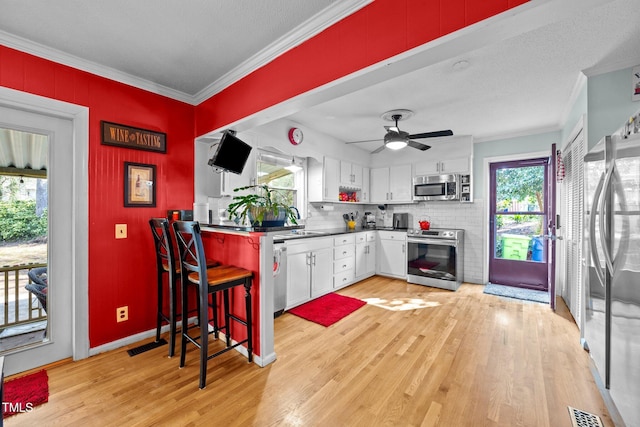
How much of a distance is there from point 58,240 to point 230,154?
160 centimetres

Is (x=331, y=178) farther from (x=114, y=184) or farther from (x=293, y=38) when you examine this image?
(x=114, y=184)

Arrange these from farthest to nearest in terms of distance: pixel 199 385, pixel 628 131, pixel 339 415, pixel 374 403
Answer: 1. pixel 199 385
2. pixel 374 403
3. pixel 339 415
4. pixel 628 131

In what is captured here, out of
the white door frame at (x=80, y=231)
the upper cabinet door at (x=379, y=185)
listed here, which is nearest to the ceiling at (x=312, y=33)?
the white door frame at (x=80, y=231)

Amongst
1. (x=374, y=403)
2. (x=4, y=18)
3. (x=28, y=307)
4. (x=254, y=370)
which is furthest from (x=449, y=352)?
(x=4, y=18)

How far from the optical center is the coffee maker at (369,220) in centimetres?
566

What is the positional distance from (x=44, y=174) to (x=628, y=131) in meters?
3.97

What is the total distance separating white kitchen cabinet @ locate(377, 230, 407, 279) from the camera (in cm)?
493

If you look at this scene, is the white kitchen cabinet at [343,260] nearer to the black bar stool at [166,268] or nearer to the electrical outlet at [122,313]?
the black bar stool at [166,268]

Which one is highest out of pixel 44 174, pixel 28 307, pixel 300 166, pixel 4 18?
pixel 4 18

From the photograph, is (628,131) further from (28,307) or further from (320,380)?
(28,307)

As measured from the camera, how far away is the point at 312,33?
1.90 metres

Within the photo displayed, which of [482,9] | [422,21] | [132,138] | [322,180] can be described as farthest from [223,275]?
[322,180]

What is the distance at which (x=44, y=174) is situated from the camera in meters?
2.29

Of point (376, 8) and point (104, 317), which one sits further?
point (104, 317)
